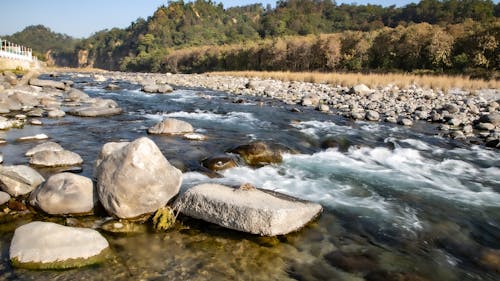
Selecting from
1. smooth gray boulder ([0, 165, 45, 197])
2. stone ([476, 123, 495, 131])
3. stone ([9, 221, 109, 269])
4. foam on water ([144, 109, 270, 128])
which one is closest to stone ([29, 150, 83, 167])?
smooth gray boulder ([0, 165, 45, 197])

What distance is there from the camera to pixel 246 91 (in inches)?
996

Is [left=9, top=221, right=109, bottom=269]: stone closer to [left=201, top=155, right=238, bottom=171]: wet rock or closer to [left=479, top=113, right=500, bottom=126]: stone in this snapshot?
[left=201, top=155, right=238, bottom=171]: wet rock

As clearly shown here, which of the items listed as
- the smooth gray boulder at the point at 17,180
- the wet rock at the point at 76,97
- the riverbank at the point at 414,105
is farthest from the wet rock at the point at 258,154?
the wet rock at the point at 76,97

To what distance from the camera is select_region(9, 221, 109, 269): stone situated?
3965mm

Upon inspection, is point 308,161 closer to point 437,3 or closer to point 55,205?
point 55,205

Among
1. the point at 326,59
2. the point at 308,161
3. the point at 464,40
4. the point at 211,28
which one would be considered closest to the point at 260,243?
the point at 308,161

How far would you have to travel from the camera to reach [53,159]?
711 centimetres

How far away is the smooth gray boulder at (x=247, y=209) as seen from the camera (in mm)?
4820

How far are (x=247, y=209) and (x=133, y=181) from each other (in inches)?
64.9

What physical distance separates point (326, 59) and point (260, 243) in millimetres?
41656

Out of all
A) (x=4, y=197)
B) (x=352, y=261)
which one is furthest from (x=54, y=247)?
(x=352, y=261)

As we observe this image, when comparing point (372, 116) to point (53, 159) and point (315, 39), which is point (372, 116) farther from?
point (315, 39)

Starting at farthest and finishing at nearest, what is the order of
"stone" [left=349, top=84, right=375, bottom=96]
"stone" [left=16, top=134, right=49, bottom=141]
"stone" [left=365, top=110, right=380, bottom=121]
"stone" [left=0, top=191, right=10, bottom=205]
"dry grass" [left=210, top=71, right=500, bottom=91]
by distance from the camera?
1. "dry grass" [left=210, top=71, right=500, bottom=91]
2. "stone" [left=349, top=84, right=375, bottom=96]
3. "stone" [left=365, top=110, right=380, bottom=121]
4. "stone" [left=16, top=134, right=49, bottom=141]
5. "stone" [left=0, top=191, right=10, bottom=205]

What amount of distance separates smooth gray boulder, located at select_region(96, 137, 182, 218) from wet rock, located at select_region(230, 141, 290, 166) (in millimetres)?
3059
